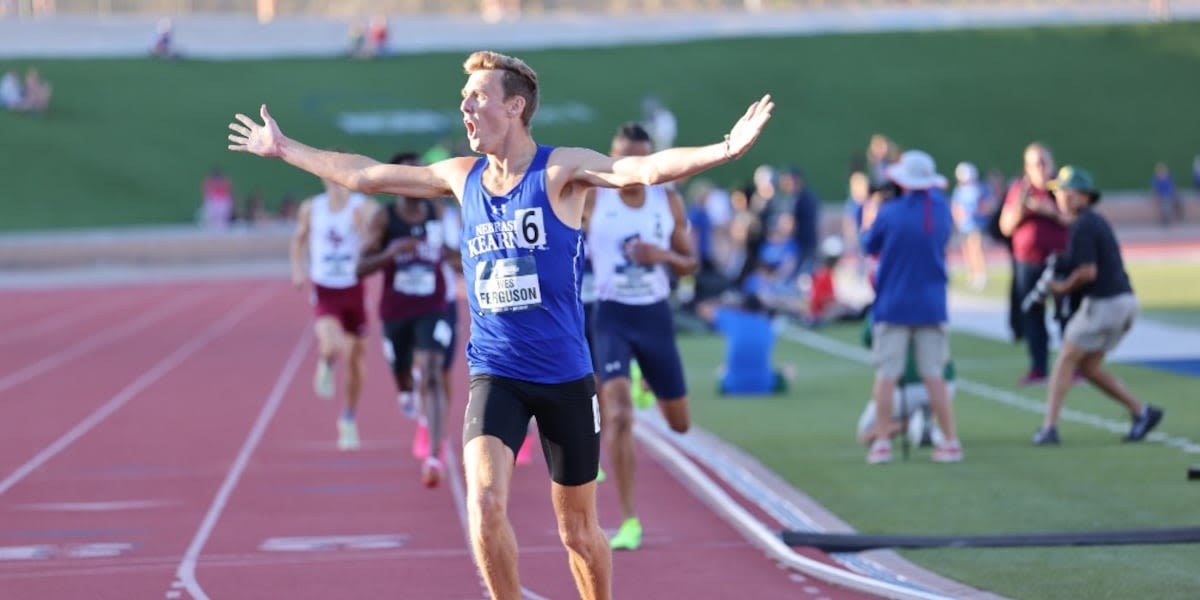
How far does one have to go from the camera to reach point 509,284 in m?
6.65

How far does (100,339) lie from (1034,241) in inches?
584

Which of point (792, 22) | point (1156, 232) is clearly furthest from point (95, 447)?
point (792, 22)

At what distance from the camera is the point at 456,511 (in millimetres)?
11289

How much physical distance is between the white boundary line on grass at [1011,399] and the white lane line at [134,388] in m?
7.54

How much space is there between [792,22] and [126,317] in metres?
48.3

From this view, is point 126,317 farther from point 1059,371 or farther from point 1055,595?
point 1055,595

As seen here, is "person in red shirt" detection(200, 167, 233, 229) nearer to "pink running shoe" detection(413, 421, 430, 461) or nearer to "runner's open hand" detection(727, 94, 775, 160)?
"pink running shoe" detection(413, 421, 430, 461)

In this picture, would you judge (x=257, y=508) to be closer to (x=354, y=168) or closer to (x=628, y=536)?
(x=628, y=536)

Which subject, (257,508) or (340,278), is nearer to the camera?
(257,508)

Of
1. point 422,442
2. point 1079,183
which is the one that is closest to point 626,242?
point 422,442

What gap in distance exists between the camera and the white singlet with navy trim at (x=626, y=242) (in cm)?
1002

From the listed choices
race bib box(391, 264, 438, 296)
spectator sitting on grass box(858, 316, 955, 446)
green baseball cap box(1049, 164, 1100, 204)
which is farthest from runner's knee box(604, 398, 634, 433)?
green baseball cap box(1049, 164, 1100, 204)

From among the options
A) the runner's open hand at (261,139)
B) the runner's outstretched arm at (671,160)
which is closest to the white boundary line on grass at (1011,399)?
the runner's outstretched arm at (671,160)

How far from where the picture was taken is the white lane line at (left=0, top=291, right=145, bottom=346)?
2758 cm
